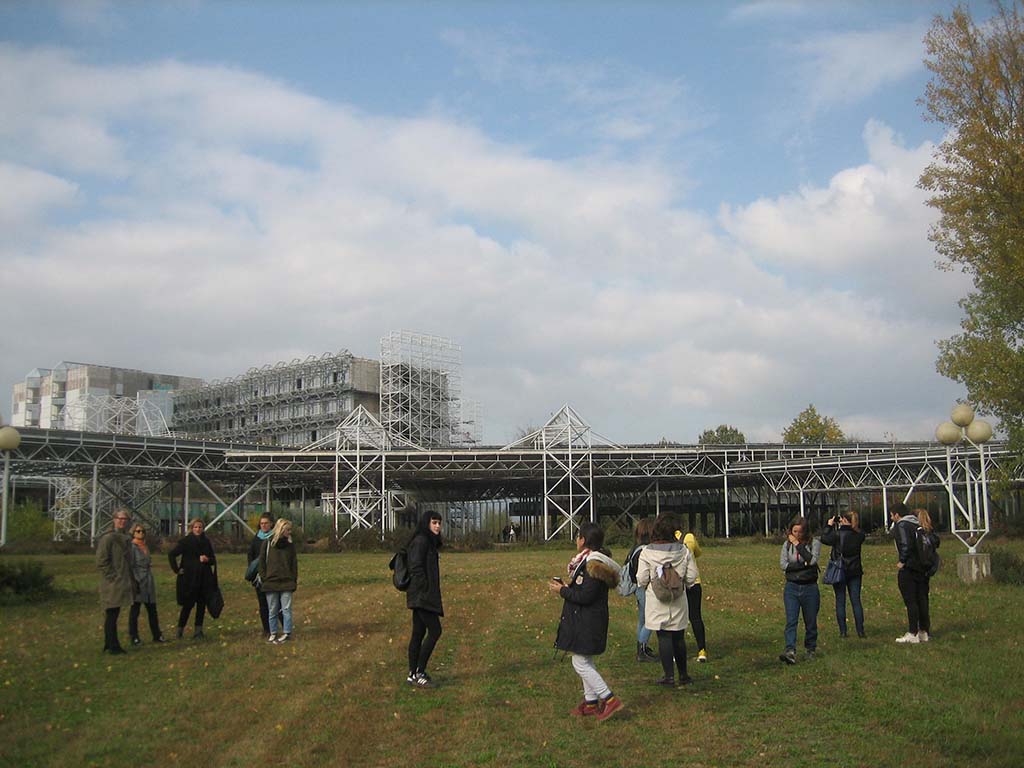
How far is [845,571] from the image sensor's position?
494 inches

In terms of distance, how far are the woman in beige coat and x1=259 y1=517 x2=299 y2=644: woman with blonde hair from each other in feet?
17.5

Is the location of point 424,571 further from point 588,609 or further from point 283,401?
point 283,401

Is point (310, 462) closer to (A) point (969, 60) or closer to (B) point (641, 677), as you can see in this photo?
(A) point (969, 60)

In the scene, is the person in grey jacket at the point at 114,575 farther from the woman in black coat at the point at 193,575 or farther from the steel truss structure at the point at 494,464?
the steel truss structure at the point at 494,464

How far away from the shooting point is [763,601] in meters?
17.4

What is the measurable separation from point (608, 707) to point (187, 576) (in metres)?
7.14

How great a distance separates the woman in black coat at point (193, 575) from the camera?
43.2ft

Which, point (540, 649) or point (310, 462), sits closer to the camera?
point (540, 649)

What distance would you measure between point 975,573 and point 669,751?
44.4ft

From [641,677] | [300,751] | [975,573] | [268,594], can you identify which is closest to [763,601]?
[975,573]

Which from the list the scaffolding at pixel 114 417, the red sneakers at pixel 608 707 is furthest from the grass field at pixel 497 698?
the scaffolding at pixel 114 417

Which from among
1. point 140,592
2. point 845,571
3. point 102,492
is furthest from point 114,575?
point 102,492

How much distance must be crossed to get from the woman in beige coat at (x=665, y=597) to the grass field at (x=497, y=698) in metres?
0.35

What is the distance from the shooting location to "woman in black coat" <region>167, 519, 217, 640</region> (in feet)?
43.2
